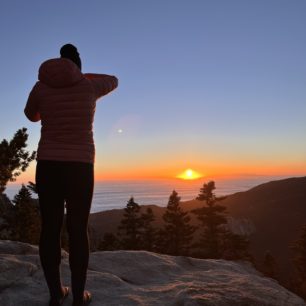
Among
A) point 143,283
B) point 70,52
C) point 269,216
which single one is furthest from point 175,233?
point 269,216

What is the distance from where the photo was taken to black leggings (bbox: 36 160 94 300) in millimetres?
4016

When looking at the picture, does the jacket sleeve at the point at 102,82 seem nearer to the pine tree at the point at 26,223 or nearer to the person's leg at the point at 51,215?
the person's leg at the point at 51,215

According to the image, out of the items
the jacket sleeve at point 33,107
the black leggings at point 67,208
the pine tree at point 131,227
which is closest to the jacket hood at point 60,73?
the jacket sleeve at point 33,107

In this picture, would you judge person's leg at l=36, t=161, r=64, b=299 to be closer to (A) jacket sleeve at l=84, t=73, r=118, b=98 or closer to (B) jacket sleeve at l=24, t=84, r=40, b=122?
(B) jacket sleeve at l=24, t=84, r=40, b=122

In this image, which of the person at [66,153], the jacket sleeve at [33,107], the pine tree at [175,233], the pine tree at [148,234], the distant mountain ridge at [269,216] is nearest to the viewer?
the person at [66,153]

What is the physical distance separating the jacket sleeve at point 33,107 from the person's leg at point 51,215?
59 centimetres

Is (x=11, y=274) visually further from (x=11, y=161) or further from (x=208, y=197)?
(x=208, y=197)

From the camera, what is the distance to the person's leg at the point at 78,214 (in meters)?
4.02

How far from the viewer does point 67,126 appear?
13.1 feet

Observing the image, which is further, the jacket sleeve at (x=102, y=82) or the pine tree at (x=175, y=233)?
the pine tree at (x=175, y=233)

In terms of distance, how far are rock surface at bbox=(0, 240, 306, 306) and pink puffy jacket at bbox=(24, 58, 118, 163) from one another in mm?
1939

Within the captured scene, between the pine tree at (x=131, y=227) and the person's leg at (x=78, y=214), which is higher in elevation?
the person's leg at (x=78, y=214)

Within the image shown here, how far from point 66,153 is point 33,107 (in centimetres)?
73

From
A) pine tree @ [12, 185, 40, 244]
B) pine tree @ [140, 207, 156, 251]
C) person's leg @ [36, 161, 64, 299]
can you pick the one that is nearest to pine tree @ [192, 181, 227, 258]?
pine tree @ [140, 207, 156, 251]
